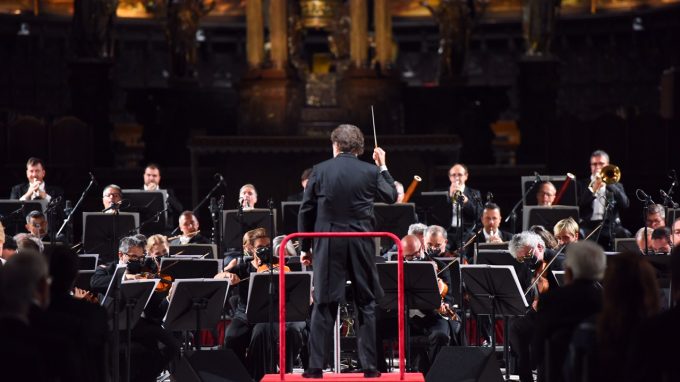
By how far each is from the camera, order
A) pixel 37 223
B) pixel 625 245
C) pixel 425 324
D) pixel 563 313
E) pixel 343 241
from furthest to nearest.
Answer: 1. pixel 37 223
2. pixel 625 245
3. pixel 425 324
4. pixel 343 241
5. pixel 563 313

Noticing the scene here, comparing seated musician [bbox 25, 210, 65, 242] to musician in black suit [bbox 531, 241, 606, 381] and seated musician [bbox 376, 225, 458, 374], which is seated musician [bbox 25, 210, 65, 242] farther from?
musician in black suit [bbox 531, 241, 606, 381]

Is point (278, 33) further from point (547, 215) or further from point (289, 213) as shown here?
point (547, 215)

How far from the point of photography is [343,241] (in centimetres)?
907

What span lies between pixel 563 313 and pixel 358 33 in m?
12.1

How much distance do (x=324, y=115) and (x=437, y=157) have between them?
5.77 ft

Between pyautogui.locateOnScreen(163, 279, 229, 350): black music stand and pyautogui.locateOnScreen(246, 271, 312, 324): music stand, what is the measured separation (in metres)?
0.24

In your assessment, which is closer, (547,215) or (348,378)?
(348,378)

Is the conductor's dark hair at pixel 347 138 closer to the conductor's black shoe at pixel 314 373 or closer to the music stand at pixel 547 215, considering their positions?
the conductor's black shoe at pixel 314 373

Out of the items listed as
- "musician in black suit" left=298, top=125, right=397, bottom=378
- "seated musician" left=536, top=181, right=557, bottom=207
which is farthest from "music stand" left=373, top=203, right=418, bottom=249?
"musician in black suit" left=298, top=125, right=397, bottom=378

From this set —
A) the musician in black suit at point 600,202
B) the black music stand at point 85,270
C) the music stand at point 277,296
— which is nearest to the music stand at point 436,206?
the musician in black suit at point 600,202

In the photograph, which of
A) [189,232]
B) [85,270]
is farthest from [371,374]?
[189,232]

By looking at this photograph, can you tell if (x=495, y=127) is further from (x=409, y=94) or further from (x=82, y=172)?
(x=82, y=172)

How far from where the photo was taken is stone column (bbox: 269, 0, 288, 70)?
742 inches

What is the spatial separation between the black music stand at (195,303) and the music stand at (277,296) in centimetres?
24
